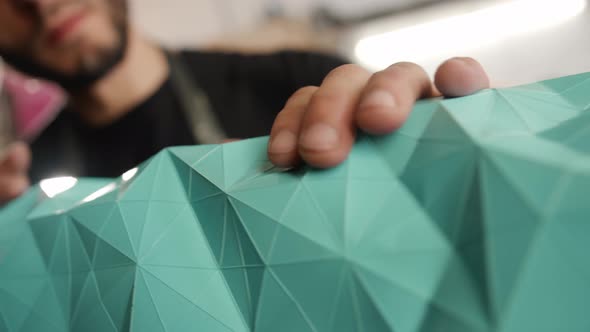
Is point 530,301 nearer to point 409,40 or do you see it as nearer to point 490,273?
point 490,273

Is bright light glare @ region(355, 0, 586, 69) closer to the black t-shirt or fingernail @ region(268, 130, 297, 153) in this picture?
the black t-shirt

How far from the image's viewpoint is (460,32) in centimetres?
108

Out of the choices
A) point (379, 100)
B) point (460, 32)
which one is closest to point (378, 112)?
point (379, 100)

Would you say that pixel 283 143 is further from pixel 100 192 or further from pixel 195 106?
pixel 195 106

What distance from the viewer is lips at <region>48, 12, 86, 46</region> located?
717mm

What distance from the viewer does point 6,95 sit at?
0.98 metres

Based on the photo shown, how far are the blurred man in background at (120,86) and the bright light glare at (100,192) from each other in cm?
29

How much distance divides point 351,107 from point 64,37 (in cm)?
62

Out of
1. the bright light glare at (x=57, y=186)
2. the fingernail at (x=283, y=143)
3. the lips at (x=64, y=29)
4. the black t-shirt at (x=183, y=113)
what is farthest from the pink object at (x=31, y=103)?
the fingernail at (x=283, y=143)

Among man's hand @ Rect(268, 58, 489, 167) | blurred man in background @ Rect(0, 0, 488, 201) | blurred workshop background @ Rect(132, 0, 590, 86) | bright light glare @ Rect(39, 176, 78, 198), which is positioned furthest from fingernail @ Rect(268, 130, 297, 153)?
blurred workshop background @ Rect(132, 0, 590, 86)

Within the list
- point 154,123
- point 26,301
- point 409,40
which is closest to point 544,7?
point 409,40

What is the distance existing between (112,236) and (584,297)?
0.28 m

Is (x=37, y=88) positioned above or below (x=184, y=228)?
above

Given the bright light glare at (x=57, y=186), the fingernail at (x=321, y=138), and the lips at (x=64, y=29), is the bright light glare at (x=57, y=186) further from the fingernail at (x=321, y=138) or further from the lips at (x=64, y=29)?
the lips at (x=64, y=29)
